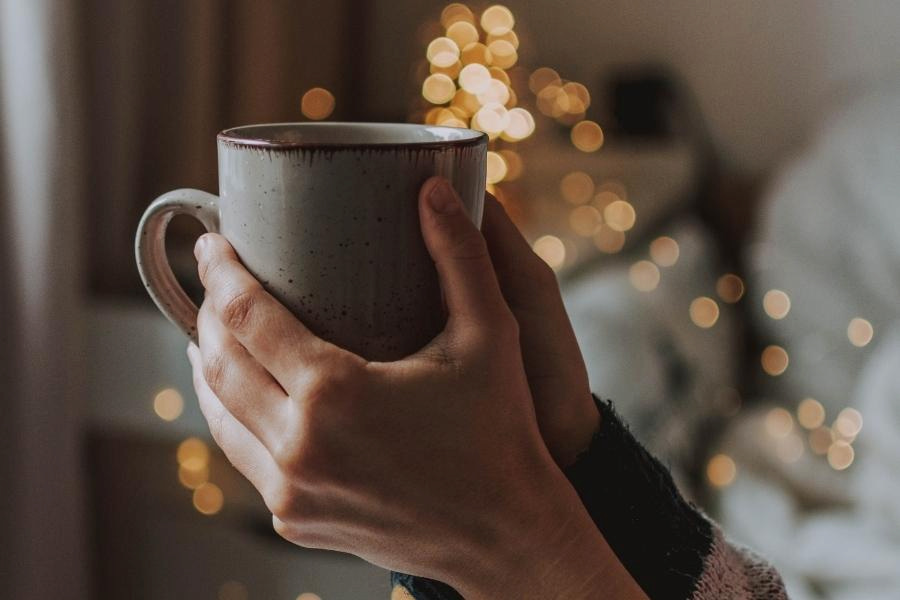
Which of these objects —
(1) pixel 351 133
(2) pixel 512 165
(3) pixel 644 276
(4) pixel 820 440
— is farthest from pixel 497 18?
(1) pixel 351 133

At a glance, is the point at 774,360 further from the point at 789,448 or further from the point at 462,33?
the point at 462,33

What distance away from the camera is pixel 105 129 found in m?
1.31

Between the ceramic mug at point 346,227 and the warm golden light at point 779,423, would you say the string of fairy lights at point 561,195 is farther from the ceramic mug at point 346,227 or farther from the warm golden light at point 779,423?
the ceramic mug at point 346,227

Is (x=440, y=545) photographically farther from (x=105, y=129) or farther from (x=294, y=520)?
(x=105, y=129)

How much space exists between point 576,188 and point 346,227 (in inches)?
49.9

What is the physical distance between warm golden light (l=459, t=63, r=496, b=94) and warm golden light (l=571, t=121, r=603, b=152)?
1.17 ft

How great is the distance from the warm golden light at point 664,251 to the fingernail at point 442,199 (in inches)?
44.1

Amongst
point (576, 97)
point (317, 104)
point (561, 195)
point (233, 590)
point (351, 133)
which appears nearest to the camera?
point (351, 133)

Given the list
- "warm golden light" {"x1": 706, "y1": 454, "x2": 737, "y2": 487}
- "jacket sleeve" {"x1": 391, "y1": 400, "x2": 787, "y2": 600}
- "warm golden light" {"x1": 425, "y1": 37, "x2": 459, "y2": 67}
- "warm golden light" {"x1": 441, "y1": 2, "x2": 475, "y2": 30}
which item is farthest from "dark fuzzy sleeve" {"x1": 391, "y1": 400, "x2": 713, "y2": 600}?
"warm golden light" {"x1": 441, "y1": 2, "x2": 475, "y2": 30}

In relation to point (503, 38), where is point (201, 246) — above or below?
below

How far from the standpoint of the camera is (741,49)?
2033 millimetres

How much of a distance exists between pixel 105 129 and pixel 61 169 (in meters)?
0.20

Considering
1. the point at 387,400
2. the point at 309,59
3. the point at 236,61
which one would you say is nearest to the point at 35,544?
the point at 236,61

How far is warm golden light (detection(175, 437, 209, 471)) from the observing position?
1.36 m
